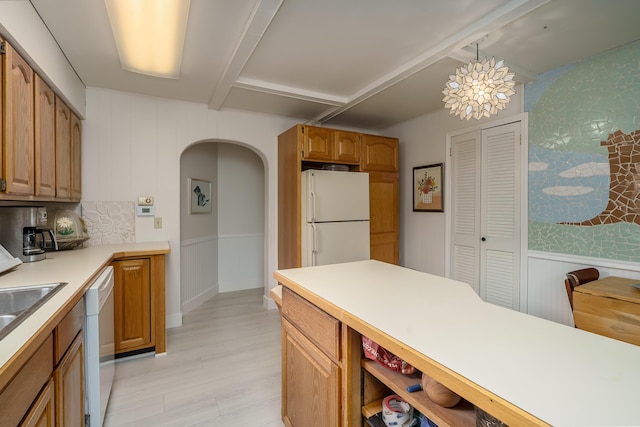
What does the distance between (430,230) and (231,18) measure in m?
2.94

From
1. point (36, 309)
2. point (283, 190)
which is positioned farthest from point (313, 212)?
point (36, 309)

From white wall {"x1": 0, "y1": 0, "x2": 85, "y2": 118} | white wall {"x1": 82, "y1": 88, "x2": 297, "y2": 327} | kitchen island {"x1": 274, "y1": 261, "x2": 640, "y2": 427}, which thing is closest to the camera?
kitchen island {"x1": 274, "y1": 261, "x2": 640, "y2": 427}

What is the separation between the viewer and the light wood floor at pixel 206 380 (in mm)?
1847

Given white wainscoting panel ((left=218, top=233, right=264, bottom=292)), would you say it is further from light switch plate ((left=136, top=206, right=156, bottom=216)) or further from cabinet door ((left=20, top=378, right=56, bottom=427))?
cabinet door ((left=20, top=378, right=56, bottom=427))

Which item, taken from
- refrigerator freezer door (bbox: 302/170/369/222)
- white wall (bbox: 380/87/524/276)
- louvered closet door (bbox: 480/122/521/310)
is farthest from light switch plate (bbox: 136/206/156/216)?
louvered closet door (bbox: 480/122/521/310)

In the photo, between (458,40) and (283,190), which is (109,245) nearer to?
(283,190)

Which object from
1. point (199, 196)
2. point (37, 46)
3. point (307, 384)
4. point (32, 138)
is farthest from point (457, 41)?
point (199, 196)

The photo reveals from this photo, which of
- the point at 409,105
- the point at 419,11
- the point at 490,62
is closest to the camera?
the point at 490,62

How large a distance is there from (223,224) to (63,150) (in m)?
2.38

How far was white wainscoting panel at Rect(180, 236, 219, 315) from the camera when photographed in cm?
363

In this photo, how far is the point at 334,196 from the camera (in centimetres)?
324

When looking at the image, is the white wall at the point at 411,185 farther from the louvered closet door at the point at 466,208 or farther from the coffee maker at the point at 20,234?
the coffee maker at the point at 20,234

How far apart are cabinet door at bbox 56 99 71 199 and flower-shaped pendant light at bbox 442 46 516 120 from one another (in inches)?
104

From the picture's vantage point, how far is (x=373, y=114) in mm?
3693
